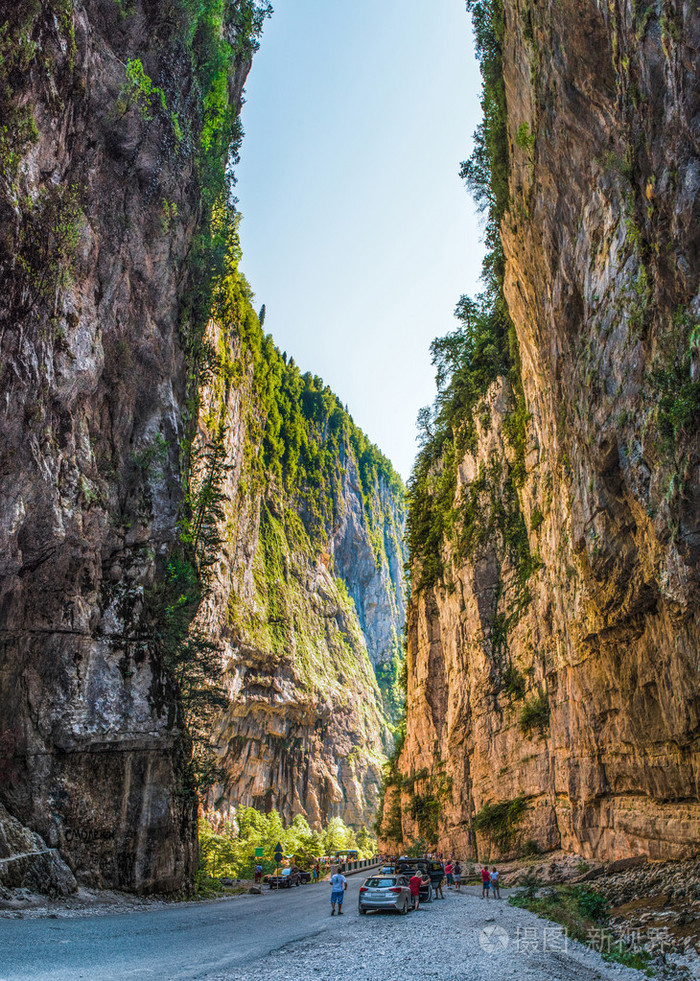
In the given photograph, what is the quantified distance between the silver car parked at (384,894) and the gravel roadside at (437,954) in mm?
660

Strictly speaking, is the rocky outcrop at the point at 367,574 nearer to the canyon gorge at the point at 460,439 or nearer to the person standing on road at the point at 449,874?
the canyon gorge at the point at 460,439

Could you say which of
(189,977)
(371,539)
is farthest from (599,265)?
(371,539)

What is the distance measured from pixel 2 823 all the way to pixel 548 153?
901 inches

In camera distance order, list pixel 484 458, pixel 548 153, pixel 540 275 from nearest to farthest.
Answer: pixel 548 153 < pixel 540 275 < pixel 484 458

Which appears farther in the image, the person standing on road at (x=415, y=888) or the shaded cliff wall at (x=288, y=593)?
the shaded cliff wall at (x=288, y=593)

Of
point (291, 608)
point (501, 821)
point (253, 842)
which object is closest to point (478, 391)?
point (501, 821)

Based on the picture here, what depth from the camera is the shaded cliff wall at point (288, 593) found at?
5566cm

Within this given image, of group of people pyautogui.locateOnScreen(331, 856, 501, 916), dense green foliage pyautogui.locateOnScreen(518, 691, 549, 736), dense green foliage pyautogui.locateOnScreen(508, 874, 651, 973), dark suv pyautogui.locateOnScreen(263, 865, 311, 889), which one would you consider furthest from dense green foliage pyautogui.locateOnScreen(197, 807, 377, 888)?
dense green foliage pyautogui.locateOnScreen(508, 874, 651, 973)

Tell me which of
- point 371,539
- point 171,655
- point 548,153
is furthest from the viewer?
point 371,539

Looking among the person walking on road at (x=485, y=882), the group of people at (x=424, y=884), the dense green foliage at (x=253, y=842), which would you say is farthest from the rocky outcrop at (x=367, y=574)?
the person walking on road at (x=485, y=882)

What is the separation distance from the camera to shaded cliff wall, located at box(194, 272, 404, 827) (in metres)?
55.7

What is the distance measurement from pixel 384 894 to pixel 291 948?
22.0 feet

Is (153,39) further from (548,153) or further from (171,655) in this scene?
(171,655)

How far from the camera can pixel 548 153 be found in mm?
19031
